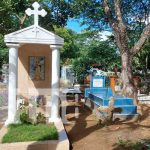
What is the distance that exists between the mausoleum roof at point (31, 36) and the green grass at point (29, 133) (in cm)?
251

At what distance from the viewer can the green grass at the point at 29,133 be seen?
23.6 feet

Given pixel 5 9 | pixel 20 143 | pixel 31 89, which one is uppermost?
pixel 5 9

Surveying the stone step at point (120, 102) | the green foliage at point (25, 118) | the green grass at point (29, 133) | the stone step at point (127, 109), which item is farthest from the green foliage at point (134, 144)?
the stone step at point (120, 102)

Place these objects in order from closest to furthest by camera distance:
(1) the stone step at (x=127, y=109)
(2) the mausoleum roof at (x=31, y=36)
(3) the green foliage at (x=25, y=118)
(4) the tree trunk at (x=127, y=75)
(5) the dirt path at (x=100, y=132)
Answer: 1. (5) the dirt path at (x=100, y=132)
2. (3) the green foliage at (x=25, y=118)
3. (2) the mausoleum roof at (x=31, y=36)
4. (1) the stone step at (x=127, y=109)
5. (4) the tree trunk at (x=127, y=75)

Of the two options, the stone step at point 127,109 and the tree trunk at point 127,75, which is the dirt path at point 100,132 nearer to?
the stone step at point 127,109

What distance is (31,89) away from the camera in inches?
516

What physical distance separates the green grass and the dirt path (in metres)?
0.58

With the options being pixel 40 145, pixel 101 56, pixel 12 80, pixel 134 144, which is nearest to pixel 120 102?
pixel 134 144

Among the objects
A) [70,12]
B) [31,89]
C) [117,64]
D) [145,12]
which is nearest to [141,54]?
[117,64]

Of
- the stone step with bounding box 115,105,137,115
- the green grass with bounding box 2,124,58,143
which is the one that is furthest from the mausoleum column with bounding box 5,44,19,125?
the stone step with bounding box 115,105,137,115

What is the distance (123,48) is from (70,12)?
627cm

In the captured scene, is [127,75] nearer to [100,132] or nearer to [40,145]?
[100,132]

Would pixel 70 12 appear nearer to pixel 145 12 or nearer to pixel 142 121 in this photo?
pixel 145 12

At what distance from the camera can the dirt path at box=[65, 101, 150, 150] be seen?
24.7 feet
